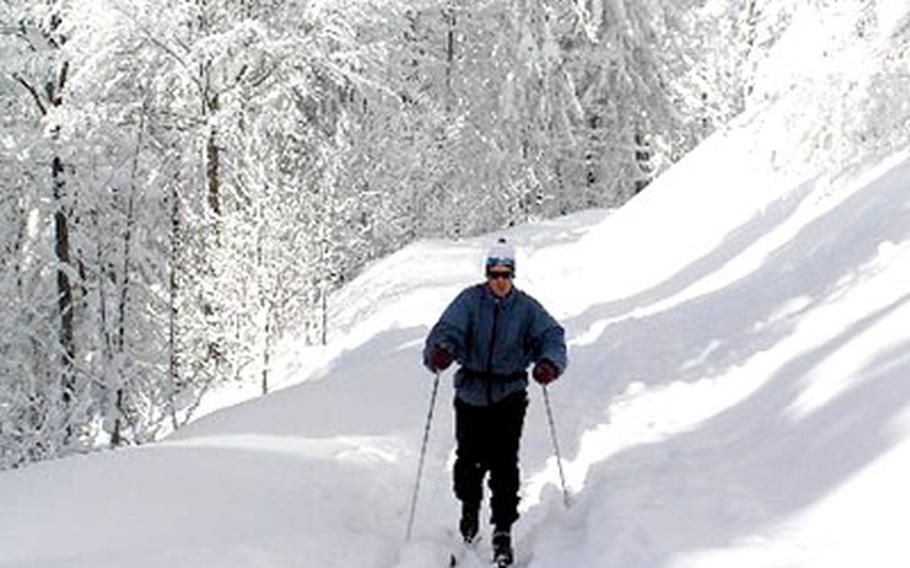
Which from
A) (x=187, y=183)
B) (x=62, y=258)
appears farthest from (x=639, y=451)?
(x=187, y=183)

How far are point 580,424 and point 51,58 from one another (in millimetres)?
12072

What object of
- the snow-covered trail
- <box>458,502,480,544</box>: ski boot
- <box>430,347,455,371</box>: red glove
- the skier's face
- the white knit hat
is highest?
the white knit hat

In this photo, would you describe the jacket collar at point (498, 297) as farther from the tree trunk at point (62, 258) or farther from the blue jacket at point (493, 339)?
the tree trunk at point (62, 258)

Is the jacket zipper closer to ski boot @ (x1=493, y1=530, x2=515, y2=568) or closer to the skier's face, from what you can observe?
the skier's face

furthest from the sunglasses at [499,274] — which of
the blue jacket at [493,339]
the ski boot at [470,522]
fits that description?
the ski boot at [470,522]

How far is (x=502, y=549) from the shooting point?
681 cm

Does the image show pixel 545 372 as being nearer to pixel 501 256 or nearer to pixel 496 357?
pixel 496 357

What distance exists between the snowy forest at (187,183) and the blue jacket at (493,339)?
5.41 m

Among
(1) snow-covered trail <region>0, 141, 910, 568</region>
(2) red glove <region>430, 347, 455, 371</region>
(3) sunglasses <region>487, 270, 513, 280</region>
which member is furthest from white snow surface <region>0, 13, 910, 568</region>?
(3) sunglasses <region>487, 270, 513, 280</region>

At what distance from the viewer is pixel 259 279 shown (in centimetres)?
1659

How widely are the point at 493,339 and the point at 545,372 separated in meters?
0.42

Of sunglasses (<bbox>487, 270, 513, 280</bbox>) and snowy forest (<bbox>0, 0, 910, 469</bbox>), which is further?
snowy forest (<bbox>0, 0, 910, 469</bbox>)

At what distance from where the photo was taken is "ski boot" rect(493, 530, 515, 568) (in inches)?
265

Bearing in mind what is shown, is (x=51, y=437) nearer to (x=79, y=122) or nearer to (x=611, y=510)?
(x=79, y=122)
